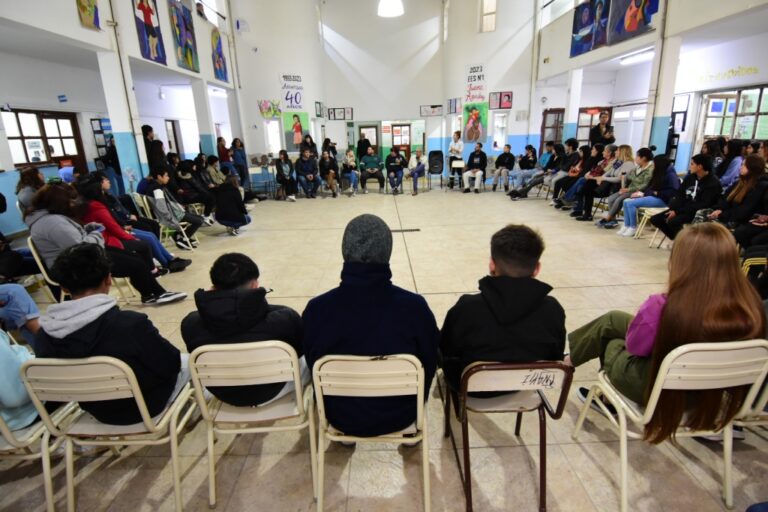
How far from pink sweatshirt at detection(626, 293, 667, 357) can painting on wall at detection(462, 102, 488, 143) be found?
35.7 feet

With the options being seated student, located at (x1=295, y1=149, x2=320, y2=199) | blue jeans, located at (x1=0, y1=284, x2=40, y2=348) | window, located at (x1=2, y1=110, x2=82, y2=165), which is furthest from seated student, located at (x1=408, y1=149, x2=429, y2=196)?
blue jeans, located at (x1=0, y1=284, x2=40, y2=348)

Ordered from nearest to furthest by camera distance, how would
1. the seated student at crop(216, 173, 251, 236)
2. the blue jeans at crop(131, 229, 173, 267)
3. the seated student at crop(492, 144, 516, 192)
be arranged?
the blue jeans at crop(131, 229, 173, 267), the seated student at crop(216, 173, 251, 236), the seated student at crop(492, 144, 516, 192)

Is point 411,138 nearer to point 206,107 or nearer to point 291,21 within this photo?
point 291,21

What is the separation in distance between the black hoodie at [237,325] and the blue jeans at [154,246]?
3.36 metres

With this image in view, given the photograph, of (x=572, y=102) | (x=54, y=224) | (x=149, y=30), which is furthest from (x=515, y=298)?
(x=572, y=102)

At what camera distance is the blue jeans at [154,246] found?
4527 millimetres

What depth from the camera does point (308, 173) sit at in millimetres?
9961

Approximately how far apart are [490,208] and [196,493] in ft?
23.8

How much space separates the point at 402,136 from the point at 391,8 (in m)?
4.10

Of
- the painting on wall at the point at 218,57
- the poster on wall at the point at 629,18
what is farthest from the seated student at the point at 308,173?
the poster on wall at the point at 629,18

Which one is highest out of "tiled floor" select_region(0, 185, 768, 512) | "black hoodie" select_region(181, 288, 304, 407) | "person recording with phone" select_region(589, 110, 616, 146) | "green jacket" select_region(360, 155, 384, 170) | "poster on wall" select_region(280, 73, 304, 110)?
"poster on wall" select_region(280, 73, 304, 110)

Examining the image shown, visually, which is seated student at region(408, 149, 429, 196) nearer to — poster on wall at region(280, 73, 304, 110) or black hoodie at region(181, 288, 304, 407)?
poster on wall at region(280, 73, 304, 110)

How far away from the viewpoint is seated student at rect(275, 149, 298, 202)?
9836mm

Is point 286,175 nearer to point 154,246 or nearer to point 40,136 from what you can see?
point 40,136
